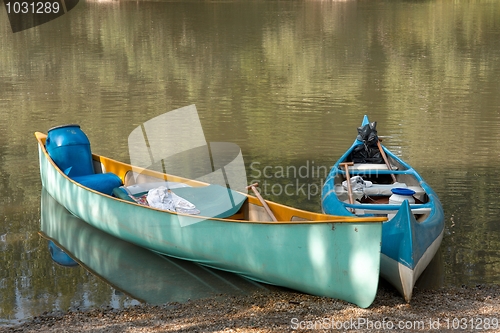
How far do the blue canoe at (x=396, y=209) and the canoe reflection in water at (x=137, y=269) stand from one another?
140 cm

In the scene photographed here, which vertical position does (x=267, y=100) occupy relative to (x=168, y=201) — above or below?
above

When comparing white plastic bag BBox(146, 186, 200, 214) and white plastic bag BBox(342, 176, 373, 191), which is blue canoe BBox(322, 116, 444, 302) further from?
white plastic bag BBox(146, 186, 200, 214)

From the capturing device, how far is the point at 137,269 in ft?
26.5

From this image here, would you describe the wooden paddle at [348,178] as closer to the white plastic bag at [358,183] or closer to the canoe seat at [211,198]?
the white plastic bag at [358,183]

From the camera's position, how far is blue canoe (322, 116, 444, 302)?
6.70 meters

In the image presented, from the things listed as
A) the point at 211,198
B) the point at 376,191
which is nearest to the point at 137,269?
the point at 211,198

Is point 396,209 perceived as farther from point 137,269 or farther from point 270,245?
point 137,269

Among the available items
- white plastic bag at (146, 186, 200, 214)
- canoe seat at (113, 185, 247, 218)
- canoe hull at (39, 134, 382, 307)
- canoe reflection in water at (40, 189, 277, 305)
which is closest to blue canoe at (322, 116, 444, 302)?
canoe hull at (39, 134, 382, 307)

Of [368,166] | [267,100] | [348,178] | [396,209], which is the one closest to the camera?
[396,209]

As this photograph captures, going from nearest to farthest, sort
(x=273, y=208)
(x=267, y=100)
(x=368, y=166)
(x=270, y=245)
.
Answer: (x=270, y=245) < (x=273, y=208) < (x=368, y=166) < (x=267, y=100)

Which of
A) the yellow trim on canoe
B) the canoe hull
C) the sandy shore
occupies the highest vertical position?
the yellow trim on canoe

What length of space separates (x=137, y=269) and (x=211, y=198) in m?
1.31

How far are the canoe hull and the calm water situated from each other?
0.77 meters

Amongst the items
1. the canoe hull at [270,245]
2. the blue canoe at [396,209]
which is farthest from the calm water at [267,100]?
the canoe hull at [270,245]
